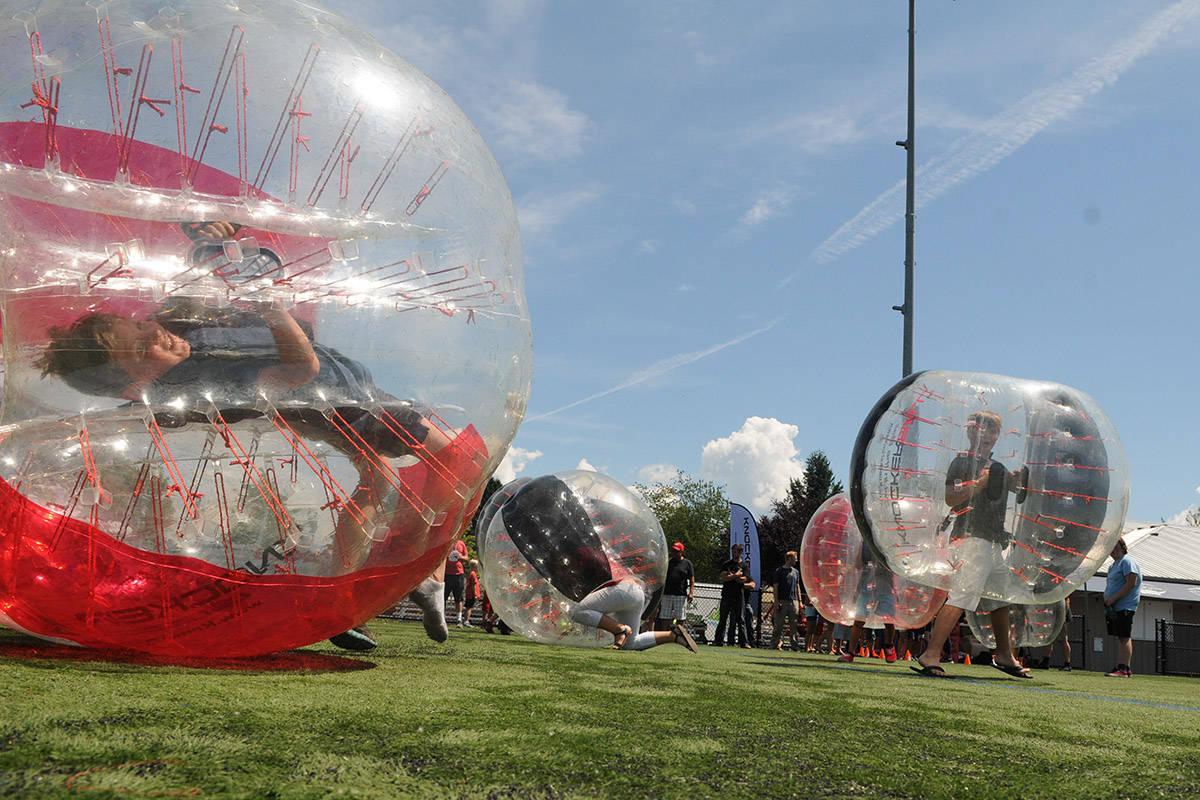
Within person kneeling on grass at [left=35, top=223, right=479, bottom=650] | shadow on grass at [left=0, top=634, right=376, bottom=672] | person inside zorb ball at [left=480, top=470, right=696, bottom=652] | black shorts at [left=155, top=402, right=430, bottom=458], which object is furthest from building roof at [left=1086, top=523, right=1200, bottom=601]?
person kneeling on grass at [left=35, top=223, right=479, bottom=650]

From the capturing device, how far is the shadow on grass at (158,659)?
3619 mm

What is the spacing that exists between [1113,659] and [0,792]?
24.1m

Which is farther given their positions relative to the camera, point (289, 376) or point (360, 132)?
point (360, 132)

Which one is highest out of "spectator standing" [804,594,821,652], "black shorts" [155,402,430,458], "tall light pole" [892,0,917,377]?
"tall light pole" [892,0,917,377]

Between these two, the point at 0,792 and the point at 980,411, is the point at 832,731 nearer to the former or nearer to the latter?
the point at 0,792

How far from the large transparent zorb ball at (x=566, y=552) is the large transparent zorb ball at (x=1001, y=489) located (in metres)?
2.41

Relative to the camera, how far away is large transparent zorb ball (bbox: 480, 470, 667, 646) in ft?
25.7

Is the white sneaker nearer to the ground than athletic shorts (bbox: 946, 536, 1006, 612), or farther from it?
nearer to the ground

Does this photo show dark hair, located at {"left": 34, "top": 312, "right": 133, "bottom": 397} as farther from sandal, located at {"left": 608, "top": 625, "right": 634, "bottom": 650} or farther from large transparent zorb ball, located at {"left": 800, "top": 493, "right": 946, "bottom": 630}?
large transparent zorb ball, located at {"left": 800, "top": 493, "right": 946, "bottom": 630}

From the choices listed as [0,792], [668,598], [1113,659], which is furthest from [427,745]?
[1113,659]

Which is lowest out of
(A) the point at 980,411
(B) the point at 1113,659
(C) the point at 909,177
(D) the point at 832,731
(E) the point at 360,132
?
(B) the point at 1113,659

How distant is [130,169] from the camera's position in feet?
10.4

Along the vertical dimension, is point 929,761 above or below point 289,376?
below

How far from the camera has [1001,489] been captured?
6.24 m
